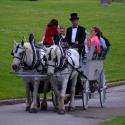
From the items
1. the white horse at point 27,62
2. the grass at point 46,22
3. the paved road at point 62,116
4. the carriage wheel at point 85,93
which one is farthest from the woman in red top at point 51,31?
the grass at point 46,22

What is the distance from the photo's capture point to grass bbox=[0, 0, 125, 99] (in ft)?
101

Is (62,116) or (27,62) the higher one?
(27,62)

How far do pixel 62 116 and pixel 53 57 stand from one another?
1.49 m

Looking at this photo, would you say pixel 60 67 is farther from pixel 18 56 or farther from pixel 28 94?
pixel 28 94

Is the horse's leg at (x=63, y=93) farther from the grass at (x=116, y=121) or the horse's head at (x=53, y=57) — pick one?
the grass at (x=116, y=121)

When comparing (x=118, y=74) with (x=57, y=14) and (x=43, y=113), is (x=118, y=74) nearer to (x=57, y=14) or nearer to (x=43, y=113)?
(x=43, y=113)

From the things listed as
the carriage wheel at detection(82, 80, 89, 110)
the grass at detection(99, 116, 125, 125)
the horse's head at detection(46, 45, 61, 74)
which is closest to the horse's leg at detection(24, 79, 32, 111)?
the horse's head at detection(46, 45, 61, 74)

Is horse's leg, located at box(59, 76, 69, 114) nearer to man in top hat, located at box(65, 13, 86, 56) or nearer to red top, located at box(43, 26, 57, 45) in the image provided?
red top, located at box(43, 26, 57, 45)

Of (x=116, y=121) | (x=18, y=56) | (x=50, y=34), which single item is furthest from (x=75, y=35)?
(x=116, y=121)

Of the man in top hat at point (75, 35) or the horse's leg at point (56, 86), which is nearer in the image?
the horse's leg at point (56, 86)

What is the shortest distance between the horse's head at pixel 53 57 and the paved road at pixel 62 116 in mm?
1200

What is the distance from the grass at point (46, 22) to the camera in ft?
101

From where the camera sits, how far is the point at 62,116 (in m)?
18.5

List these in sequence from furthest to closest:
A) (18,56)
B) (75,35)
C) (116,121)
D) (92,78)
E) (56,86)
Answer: (92,78), (75,35), (56,86), (18,56), (116,121)
